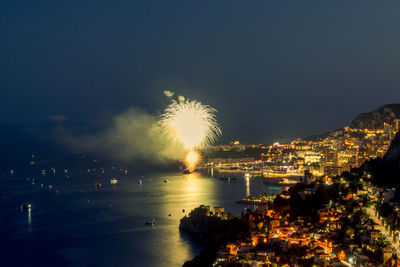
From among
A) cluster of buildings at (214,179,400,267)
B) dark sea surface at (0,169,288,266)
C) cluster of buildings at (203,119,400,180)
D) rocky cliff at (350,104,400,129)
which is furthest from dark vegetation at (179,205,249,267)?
rocky cliff at (350,104,400,129)

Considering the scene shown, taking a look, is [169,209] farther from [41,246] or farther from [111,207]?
[41,246]

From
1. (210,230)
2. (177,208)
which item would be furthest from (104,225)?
(210,230)

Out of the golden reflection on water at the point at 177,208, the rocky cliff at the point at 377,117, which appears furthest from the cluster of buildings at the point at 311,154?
the golden reflection on water at the point at 177,208

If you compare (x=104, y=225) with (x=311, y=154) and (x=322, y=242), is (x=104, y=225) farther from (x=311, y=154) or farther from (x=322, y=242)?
(x=311, y=154)

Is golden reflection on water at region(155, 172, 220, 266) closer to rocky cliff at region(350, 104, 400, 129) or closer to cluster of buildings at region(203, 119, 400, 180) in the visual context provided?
cluster of buildings at region(203, 119, 400, 180)

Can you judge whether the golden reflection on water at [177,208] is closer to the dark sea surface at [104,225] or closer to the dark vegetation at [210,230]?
the dark sea surface at [104,225]

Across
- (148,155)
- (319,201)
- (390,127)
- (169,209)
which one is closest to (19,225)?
(169,209)
